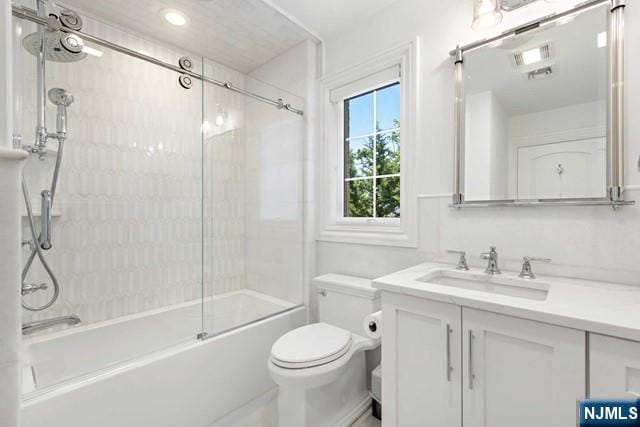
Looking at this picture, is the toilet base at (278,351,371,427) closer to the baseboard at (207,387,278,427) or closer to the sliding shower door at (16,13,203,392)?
the baseboard at (207,387,278,427)

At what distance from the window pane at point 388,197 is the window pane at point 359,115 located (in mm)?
386

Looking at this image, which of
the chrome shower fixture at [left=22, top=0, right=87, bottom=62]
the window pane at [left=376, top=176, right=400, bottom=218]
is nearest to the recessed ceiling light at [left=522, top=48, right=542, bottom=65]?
the window pane at [left=376, top=176, right=400, bottom=218]

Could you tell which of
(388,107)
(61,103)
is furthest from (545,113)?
(61,103)

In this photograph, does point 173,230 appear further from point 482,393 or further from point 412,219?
point 482,393

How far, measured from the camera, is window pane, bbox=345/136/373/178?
2.08 m

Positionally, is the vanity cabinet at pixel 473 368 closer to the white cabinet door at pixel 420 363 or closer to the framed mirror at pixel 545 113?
the white cabinet door at pixel 420 363

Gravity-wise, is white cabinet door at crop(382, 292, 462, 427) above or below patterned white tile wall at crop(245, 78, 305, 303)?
below

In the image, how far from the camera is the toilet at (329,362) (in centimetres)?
138

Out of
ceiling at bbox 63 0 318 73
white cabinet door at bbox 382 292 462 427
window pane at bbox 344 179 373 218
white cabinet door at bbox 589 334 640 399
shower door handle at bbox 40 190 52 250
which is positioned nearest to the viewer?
white cabinet door at bbox 589 334 640 399

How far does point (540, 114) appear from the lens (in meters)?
1.33

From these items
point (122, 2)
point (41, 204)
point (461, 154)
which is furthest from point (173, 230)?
point (461, 154)

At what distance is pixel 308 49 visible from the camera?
2229mm

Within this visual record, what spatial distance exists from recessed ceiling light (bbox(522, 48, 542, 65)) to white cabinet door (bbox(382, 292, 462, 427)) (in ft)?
3.92

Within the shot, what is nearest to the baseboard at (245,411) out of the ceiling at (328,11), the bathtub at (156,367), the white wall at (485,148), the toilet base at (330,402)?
the bathtub at (156,367)
